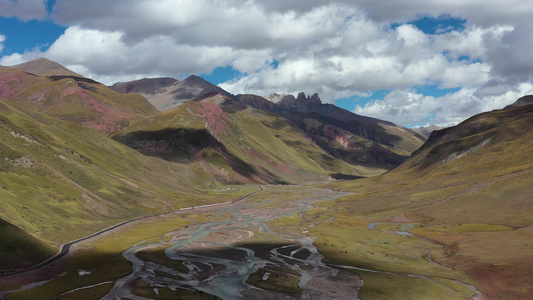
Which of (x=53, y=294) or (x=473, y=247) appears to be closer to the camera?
(x=53, y=294)

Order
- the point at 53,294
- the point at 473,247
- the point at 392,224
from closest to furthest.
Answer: the point at 53,294
the point at 473,247
the point at 392,224

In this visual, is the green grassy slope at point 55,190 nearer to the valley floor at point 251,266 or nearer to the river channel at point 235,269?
the valley floor at point 251,266

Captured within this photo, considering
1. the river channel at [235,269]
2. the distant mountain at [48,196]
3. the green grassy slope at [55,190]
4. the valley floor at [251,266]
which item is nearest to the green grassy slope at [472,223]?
the valley floor at [251,266]

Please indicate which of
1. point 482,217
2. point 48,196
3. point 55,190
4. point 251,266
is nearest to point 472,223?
point 482,217

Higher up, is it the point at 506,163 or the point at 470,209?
the point at 506,163

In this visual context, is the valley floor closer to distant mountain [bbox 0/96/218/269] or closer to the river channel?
the river channel

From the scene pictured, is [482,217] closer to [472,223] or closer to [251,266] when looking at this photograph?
[472,223]

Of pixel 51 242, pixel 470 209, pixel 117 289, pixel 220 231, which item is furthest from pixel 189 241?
pixel 470 209

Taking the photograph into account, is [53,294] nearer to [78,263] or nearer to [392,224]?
[78,263]

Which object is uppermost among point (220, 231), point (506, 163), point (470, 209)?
point (506, 163)
